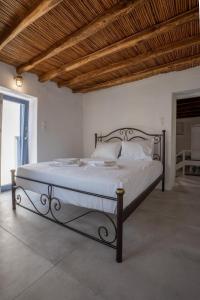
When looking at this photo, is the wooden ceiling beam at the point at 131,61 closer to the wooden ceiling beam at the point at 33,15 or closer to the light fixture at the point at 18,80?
the light fixture at the point at 18,80

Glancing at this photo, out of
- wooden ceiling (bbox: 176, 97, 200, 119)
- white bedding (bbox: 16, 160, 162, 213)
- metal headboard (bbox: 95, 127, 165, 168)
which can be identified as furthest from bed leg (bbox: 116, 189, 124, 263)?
wooden ceiling (bbox: 176, 97, 200, 119)

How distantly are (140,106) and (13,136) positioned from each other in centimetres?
289

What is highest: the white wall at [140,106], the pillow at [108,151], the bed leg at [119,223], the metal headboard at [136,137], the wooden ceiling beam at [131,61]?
the wooden ceiling beam at [131,61]

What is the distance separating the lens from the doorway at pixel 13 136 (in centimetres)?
351

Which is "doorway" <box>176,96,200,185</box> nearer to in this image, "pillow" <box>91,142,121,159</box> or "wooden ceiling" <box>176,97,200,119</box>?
"wooden ceiling" <box>176,97,200,119</box>

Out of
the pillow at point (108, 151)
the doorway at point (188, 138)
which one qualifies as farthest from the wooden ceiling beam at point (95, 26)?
the doorway at point (188, 138)

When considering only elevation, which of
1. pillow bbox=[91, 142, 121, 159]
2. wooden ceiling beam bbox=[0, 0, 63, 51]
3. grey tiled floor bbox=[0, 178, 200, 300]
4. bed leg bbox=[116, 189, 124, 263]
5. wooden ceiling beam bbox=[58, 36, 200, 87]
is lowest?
grey tiled floor bbox=[0, 178, 200, 300]

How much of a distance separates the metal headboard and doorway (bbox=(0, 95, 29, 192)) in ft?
5.94

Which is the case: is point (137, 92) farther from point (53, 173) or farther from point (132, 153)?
point (53, 173)

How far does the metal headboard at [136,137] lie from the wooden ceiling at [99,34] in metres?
1.26

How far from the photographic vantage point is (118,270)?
138 cm

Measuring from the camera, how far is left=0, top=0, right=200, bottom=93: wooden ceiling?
6.07 feet

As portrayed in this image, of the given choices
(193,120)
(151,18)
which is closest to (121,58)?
(151,18)

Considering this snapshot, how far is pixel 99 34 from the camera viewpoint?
2.34 m
